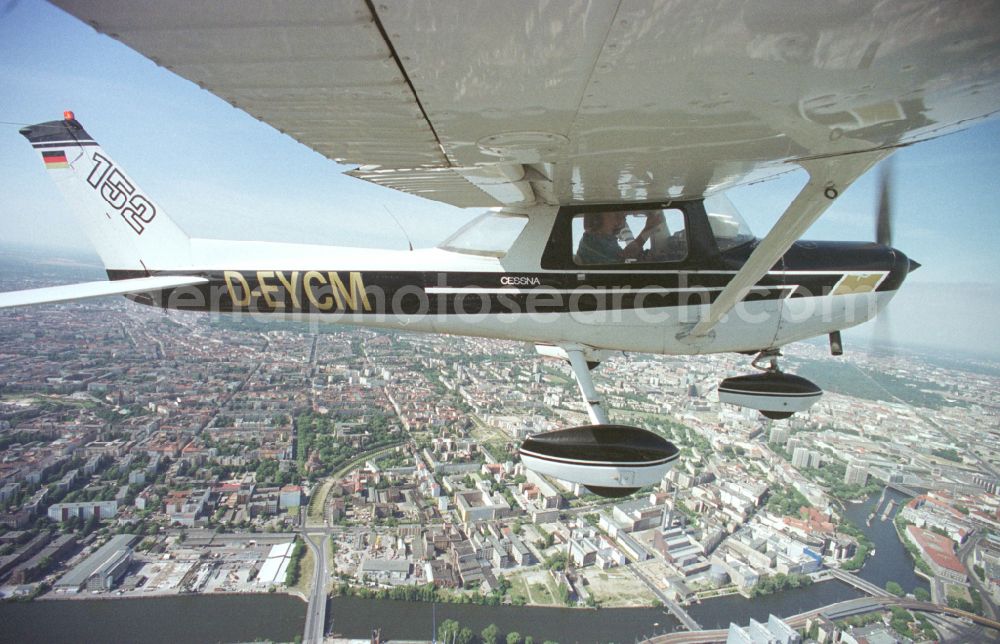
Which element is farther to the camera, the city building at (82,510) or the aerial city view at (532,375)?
the city building at (82,510)

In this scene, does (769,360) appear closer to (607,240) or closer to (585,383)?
(585,383)

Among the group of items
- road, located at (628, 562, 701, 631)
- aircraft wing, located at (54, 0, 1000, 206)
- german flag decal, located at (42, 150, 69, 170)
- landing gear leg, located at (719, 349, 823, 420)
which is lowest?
road, located at (628, 562, 701, 631)

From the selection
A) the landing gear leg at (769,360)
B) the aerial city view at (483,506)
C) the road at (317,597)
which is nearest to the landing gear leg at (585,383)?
the landing gear leg at (769,360)

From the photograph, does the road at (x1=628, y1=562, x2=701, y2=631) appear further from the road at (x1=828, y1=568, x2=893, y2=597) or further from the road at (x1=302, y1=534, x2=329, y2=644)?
the road at (x1=302, y1=534, x2=329, y2=644)

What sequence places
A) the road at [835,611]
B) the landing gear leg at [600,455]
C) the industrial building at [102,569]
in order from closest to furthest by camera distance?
1. the landing gear leg at [600,455]
2. the road at [835,611]
3. the industrial building at [102,569]

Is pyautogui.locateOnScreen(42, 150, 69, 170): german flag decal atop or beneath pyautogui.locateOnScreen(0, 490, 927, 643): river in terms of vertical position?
atop

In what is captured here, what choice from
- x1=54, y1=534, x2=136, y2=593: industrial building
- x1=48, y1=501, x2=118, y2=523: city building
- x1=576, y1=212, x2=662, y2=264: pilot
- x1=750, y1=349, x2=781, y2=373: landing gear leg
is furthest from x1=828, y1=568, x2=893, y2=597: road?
x1=48, y1=501, x2=118, y2=523: city building

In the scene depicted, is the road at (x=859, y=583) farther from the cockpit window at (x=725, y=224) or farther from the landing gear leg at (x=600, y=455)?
the cockpit window at (x=725, y=224)
